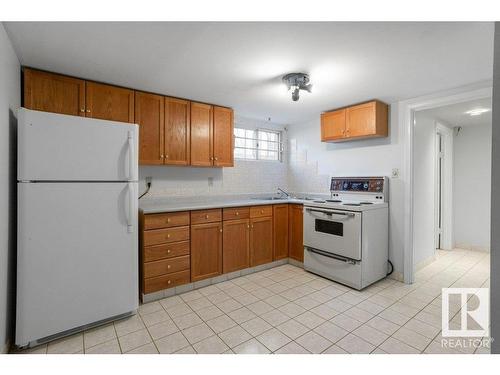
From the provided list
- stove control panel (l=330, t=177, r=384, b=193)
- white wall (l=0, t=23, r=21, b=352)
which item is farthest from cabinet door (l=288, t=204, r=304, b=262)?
white wall (l=0, t=23, r=21, b=352)

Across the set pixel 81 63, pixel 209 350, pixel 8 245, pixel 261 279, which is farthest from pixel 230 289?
pixel 81 63

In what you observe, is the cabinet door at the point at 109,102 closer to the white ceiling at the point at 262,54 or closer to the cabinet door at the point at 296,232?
the white ceiling at the point at 262,54

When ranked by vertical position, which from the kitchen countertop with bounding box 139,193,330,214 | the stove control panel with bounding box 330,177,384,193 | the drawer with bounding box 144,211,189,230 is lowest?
the drawer with bounding box 144,211,189,230

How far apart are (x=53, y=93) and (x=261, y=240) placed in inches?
105

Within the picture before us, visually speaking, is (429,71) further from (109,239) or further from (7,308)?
(7,308)

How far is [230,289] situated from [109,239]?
1.38 metres

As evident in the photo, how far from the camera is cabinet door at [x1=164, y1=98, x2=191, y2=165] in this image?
9.54 ft

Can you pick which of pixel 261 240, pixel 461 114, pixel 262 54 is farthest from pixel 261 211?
pixel 461 114

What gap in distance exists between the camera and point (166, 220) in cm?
258

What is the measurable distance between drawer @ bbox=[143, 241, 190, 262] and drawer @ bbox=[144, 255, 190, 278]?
0.04 metres

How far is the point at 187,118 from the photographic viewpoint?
305 centimetres

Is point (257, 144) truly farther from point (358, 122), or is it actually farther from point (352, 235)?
point (352, 235)

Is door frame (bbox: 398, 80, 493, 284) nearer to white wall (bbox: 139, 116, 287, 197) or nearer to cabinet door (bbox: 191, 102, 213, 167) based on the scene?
white wall (bbox: 139, 116, 287, 197)

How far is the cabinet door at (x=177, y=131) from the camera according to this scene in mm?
2908
